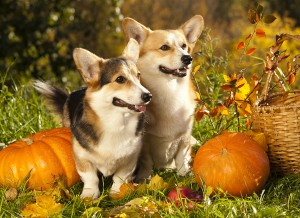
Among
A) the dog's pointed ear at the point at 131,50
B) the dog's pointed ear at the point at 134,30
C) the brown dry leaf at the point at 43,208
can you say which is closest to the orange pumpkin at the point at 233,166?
the dog's pointed ear at the point at 131,50

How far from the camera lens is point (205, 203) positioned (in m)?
2.57

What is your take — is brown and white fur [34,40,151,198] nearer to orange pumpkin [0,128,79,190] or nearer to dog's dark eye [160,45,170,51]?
orange pumpkin [0,128,79,190]

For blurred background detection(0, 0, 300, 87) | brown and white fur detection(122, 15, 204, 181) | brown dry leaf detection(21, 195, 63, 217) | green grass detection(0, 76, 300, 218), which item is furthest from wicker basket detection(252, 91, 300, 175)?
blurred background detection(0, 0, 300, 87)

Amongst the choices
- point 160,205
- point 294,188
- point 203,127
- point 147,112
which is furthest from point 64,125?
point 294,188

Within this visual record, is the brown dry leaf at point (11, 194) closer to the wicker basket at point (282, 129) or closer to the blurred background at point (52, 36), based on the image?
the wicker basket at point (282, 129)

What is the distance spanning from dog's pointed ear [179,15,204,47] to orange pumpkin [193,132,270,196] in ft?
2.84

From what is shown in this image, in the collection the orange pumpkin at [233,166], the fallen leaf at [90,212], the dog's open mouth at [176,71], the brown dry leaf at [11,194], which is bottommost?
the brown dry leaf at [11,194]

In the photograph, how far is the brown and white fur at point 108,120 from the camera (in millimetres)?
2867

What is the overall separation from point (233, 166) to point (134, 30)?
1106mm

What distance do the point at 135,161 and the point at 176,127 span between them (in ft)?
1.23

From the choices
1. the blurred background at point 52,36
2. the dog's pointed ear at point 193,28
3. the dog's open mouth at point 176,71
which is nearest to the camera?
the dog's open mouth at point 176,71

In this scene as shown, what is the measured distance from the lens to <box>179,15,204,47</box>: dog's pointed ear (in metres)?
3.53

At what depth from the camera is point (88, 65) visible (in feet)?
9.74

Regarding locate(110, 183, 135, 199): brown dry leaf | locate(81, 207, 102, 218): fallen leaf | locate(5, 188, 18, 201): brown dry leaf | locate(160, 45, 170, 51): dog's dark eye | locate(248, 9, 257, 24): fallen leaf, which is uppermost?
locate(248, 9, 257, 24): fallen leaf
